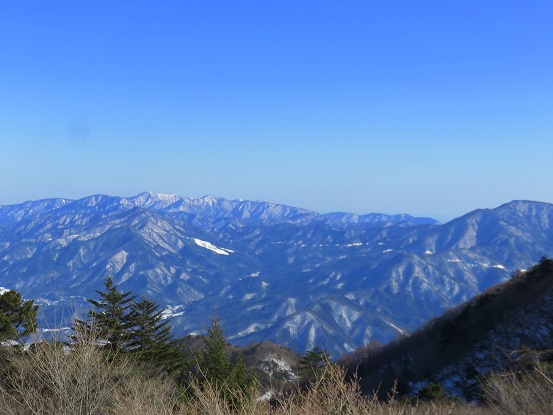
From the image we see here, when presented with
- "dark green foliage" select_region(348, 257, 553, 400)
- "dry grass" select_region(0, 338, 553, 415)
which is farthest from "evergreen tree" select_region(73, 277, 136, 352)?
"dark green foliage" select_region(348, 257, 553, 400)

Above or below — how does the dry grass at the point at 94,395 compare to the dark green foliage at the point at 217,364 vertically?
above

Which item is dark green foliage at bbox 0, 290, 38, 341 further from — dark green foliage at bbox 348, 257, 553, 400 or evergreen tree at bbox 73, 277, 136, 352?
dark green foliage at bbox 348, 257, 553, 400

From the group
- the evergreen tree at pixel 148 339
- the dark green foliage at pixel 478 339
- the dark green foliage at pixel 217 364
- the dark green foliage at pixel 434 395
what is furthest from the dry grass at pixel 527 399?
the evergreen tree at pixel 148 339

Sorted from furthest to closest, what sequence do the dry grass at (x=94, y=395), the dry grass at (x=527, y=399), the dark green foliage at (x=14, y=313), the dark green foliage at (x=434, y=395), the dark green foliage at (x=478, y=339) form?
the dark green foliage at (x=478, y=339) < the dark green foliage at (x=434, y=395) < the dark green foliage at (x=14, y=313) < the dry grass at (x=527, y=399) < the dry grass at (x=94, y=395)

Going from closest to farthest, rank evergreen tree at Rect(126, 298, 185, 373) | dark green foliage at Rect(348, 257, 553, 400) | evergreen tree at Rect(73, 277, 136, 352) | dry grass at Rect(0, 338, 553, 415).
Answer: dry grass at Rect(0, 338, 553, 415) < evergreen tree at Rect(73, 277, 136, 352) < evergreen tree at Rect(126, 298, 185, 373) < dark green foliage at Rect(348, 257, 553, 400)

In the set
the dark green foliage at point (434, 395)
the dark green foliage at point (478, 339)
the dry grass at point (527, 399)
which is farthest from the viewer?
the dark green foliage at point (478, 339)

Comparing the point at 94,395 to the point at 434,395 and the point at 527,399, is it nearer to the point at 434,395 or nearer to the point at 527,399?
the point at 527,399

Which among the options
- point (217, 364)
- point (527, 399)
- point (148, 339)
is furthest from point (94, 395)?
point (148, 339)

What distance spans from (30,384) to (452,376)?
3913 centimetres

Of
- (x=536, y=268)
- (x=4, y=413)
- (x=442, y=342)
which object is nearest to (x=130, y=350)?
(x=4, y=413)

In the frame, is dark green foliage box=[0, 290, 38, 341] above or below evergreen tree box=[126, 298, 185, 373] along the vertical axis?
above

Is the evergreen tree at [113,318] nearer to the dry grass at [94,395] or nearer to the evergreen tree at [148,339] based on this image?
the evergreen tree at [148,339]

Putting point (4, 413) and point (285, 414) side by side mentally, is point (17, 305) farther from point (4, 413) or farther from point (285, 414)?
point (285, 414)

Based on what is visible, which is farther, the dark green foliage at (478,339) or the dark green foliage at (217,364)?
the dark green foliage at (478,339)
